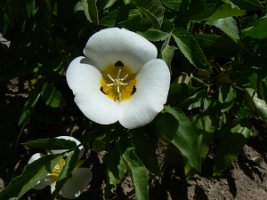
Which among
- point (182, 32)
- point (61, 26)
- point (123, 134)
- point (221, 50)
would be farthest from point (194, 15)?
point (61, 26)

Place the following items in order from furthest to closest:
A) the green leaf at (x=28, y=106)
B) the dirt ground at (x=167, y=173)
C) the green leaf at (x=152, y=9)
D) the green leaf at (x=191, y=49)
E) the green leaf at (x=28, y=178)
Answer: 1. the dirt ground at (x=167, y=173)
2. the green leaf at (x=28, y=106)
3. the green leaf at (x=28, y=178)
4. the green leaf at (x=191, y=49)
5. the green leaf at (x=152, y=9)

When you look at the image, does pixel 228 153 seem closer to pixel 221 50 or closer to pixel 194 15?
pixel 221 50

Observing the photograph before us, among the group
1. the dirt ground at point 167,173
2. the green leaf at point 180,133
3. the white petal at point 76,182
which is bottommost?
the dirt ground at point 167,173

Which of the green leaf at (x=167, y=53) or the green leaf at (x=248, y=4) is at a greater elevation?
the green leaf at (x=248, y=4)

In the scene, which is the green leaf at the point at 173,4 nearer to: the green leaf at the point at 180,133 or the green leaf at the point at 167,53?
the green leaf at the point at 167,53

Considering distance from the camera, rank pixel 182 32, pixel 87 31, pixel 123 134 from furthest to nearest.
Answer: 1. pixel 87 31
2. pixel 123 134
3. pixel 182 32

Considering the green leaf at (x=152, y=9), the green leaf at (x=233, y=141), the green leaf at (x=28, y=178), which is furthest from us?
the green leaf at (x=233, y=141)

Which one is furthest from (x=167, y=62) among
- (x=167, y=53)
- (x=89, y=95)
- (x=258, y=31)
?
(x=258, y=31)

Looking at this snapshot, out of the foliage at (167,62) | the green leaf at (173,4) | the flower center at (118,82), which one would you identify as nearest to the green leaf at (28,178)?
the foliage at (167,62)
